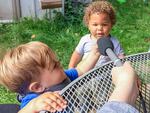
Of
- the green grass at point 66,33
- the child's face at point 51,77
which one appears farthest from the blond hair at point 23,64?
the green grass at point 66,33

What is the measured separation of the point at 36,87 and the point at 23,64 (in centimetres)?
14

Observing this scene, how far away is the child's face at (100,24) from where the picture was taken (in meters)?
2.72

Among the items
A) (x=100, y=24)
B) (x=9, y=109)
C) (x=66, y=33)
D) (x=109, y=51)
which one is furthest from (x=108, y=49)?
(x=66, y=33)

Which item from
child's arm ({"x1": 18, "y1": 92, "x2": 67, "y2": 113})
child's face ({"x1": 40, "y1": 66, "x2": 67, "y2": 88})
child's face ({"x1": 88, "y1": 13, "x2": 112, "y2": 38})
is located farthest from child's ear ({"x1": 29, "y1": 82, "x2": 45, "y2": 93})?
child's face ({"x1": 88, "y1": 13, "x2": 112, "y2": 38})

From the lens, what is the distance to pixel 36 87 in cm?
179

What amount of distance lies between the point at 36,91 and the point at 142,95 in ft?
1.55

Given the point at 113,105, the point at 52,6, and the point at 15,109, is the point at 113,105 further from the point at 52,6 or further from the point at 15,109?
the point at 52,6

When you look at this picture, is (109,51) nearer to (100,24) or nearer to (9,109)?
(9,109)

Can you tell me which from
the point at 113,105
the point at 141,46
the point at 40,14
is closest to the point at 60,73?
the point at 113,105

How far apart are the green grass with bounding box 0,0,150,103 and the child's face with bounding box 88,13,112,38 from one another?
4.18ft

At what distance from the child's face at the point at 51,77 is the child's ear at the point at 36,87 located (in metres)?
0.02

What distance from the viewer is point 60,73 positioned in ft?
5.98

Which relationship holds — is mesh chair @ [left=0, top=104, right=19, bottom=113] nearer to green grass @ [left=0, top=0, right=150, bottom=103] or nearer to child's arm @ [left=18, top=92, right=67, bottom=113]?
child's arm @ [left=18, top=92, right=67, bottom=113]

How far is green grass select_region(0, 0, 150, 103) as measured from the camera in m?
4.35
